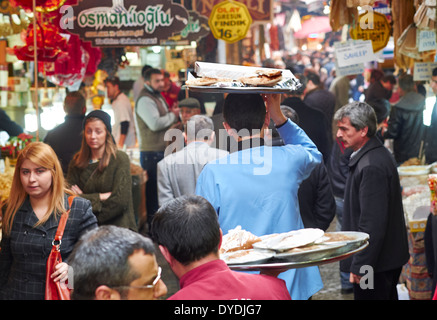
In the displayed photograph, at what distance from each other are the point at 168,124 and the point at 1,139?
2.49 meters

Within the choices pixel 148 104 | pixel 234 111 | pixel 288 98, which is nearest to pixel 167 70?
pixel 148 104

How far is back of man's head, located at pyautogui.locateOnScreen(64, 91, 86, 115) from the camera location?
712 centimetres

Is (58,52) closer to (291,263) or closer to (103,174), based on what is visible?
(103,174)

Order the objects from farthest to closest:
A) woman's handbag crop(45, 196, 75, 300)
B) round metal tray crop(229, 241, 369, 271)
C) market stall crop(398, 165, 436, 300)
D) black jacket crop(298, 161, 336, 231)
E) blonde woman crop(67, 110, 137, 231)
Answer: market stall crop(398, 165, 436, 300) → blonde woman crop(67, 110, 137, 231) → black jacket crop(298, 161, 336, 231) → woman's handbag crop(45, 196, 75, 300) → round metal tray crop(229, 241, 369, 271)

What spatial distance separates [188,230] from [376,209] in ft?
8.61

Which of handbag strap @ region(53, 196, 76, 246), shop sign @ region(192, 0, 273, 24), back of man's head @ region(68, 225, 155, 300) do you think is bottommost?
handbag strap @ region(53, 196, 76, 246)

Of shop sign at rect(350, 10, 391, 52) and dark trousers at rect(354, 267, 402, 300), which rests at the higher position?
shop sign at rect(350, 10, 391, 52)

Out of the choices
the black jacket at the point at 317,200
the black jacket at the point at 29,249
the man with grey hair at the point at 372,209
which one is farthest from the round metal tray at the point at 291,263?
the black jacket at the point at 317,200

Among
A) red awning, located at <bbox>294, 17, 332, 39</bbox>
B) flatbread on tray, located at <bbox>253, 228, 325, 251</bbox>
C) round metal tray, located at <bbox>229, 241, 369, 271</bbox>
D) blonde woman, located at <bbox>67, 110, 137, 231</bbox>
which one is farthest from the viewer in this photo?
red awning, located at <bbox>294, 17, 332, 39</bbox>

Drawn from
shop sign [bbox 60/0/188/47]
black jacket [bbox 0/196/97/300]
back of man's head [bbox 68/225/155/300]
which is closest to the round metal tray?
back of man's head [bbox 68/225/155/300]

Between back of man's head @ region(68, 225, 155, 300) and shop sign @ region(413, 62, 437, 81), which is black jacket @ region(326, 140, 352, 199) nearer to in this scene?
shop sign @ region(413, 62, 437, 81)

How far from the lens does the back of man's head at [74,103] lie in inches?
280

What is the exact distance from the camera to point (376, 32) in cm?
895
